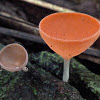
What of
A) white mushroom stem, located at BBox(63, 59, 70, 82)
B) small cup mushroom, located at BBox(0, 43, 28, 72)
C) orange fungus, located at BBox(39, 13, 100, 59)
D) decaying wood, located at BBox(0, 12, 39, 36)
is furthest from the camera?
decaying wood, located at BBox(0, 12, 39, 36)

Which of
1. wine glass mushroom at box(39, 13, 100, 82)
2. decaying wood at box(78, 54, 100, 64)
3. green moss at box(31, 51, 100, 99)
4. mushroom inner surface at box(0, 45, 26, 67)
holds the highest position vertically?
wine glass mushroom at box(39, 13, 100, 82)

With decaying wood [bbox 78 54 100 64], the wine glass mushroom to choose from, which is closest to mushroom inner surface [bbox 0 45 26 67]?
the wine glass mushroom

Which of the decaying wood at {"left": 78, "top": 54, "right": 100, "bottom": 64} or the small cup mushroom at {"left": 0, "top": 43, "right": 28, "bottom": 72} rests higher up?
the small cup mushroom at {"left": 0, "top": 43, "right": 28, "bottom": 72}

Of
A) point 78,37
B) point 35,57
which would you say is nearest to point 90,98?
point 78,37

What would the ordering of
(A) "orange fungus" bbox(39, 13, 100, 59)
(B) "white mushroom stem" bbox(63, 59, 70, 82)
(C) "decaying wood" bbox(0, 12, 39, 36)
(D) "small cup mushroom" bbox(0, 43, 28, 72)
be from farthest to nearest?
1. (C) "decaying wood" bbox(0, 12, 39, 36)
2. (D) "small cup mushroom" bbox(0, 43, 28, 72)
3. (B) "white mushroom stem" bbox(63, 59, 70, 82)
4. (A) "orange fungus" bbox(39, 13, 100, 59)

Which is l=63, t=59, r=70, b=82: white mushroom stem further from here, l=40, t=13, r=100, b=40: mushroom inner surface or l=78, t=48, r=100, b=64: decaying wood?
l=78, t=48, r=100, b=64: decaying wood

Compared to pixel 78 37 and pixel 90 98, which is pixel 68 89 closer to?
pixel 90 98

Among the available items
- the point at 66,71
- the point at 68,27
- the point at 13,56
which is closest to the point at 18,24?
the point at 13,56
